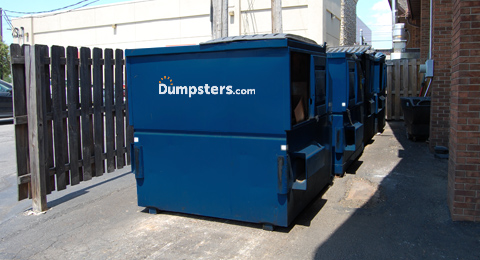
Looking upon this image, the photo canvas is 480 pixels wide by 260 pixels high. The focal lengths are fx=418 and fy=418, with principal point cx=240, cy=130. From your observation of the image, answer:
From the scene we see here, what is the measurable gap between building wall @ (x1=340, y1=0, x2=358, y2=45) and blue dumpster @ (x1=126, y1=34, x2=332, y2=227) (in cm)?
2421

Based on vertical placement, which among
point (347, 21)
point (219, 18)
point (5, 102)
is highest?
point (347, 21)

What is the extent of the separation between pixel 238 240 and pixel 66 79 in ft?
12.3

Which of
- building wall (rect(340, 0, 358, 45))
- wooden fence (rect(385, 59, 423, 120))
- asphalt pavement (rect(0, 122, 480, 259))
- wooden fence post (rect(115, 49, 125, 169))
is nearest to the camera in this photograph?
asphalt pavement (rect(0, 122, 480, 259))

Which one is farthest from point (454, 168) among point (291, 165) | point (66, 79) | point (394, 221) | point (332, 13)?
point (332, 13)

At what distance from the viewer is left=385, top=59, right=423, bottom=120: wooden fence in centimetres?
1534

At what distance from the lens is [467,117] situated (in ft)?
15.9

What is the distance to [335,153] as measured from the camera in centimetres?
735

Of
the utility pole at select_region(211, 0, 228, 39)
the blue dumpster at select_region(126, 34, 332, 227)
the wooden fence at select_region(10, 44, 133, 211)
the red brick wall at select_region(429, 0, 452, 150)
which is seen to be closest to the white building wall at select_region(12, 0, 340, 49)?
the utility pole at select_region(211, 0, 228, 39)

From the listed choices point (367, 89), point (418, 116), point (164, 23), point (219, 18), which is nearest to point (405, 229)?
point (367, 89)

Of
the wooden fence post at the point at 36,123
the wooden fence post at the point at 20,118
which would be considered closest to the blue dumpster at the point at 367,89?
the wooden fence post at the point at 36,123

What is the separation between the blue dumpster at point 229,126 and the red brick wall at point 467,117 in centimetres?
163

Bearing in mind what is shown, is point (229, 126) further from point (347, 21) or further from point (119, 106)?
point (347, 21)

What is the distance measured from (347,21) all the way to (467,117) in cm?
2676

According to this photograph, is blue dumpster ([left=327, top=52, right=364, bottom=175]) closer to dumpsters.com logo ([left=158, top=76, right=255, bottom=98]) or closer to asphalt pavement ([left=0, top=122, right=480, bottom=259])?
asphalt pavement ([left=0, top=122, right=480, bottom=259])
